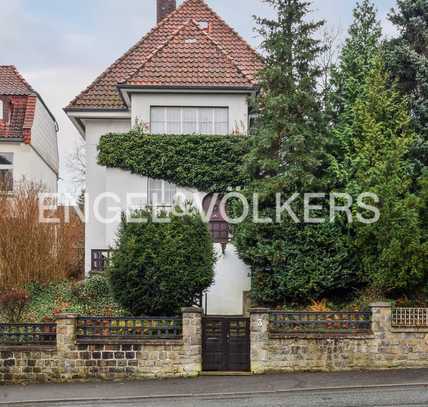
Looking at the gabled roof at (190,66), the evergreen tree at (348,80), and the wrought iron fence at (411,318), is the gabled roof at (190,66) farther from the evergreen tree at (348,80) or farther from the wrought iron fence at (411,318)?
the wrought iron fence at (411,318)

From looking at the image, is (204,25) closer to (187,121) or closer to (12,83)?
(187,121)

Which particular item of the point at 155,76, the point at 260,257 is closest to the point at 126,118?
the point at 155,76

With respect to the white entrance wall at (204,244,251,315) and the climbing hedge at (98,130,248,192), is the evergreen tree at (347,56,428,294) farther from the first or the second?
the white entrance wall at (204,244,251,315)

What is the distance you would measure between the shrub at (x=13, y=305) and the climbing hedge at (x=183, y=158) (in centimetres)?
603

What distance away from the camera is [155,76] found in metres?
23.8

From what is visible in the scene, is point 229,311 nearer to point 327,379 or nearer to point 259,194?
point 259,194

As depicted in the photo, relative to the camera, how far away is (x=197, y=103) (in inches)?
934

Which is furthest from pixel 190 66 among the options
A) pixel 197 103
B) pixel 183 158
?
pixel 183 158

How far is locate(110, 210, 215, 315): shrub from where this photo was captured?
1769 cm

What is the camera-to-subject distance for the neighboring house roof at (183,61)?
23766 millimetres

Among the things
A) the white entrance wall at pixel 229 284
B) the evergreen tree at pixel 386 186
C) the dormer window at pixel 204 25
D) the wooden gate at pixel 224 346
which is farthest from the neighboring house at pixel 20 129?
the wooden gate at pixel 224 346

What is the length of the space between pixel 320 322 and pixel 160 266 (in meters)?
4.11

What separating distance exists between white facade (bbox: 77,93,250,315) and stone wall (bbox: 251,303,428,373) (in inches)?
228

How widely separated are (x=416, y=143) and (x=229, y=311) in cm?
776
